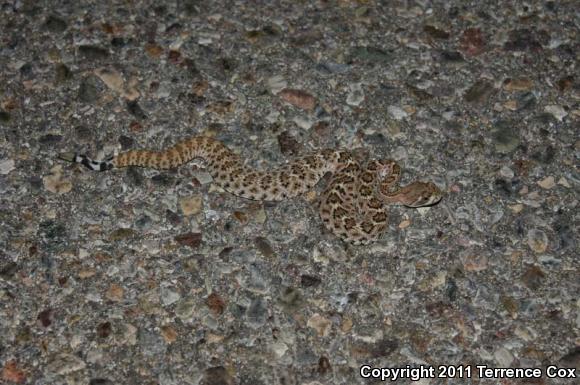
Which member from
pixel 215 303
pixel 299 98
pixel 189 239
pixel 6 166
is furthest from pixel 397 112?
pixel 6 166

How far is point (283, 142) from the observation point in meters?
8.48

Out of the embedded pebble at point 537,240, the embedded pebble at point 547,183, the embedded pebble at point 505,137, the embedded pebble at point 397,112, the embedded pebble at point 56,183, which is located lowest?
the embedded pebble at point 537,240

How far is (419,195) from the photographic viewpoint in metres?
7.75

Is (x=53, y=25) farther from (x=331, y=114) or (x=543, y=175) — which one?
(x=543, y=175)

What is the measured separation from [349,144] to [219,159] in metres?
1.58

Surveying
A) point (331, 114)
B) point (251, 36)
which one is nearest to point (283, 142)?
point (331, 114)

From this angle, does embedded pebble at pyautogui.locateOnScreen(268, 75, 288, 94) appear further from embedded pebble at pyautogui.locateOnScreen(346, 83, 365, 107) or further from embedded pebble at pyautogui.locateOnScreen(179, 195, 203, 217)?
embedded pebble at pyautogui.locateOnScreen(179, 195, 203, 217)

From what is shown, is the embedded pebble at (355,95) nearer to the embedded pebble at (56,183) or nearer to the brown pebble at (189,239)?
the brown pebble at (189,239)

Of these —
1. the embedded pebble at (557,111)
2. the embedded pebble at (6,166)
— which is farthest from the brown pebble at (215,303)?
the embedded pebble at (557,111)

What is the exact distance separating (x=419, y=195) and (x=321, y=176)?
3.77ft

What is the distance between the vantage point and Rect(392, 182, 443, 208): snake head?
7.75 meters

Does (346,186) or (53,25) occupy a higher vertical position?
(53,25)

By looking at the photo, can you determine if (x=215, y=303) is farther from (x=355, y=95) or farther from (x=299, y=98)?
(x=355, y=95)

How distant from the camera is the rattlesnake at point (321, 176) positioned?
770 cm
